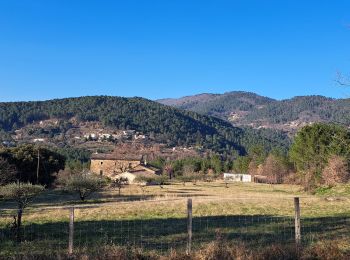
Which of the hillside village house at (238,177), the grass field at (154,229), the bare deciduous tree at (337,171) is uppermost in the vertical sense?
the bare deciduous tree at (337,171)

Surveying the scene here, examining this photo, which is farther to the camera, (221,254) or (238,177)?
(238,177)

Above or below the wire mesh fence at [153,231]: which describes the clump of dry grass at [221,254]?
above

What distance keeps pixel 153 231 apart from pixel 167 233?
1.03 metres

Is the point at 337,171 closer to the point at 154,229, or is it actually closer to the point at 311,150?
the point at 311,150

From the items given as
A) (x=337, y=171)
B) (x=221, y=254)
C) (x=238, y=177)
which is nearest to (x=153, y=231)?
(x=221, y=254)

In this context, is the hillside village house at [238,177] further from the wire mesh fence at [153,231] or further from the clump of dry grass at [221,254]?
the clump of dry grass at [221,254]

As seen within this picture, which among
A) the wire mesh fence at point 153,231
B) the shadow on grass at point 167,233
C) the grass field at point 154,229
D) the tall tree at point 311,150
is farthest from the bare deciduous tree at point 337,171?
the shadow on grass at point 167,233

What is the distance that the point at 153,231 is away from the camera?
16.5 metres

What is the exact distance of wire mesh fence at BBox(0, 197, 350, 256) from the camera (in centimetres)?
1244

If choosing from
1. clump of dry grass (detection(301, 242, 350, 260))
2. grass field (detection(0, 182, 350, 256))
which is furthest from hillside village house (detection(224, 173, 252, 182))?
clump of dry grass (detection(301, 242, 350, 260))

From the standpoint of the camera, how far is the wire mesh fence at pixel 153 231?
12.4 meters

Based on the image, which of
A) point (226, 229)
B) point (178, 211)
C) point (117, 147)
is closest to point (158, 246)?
point (226, 229)

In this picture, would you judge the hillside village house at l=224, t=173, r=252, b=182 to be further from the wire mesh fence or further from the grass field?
the wire mesh fence

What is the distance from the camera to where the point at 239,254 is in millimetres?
9164
